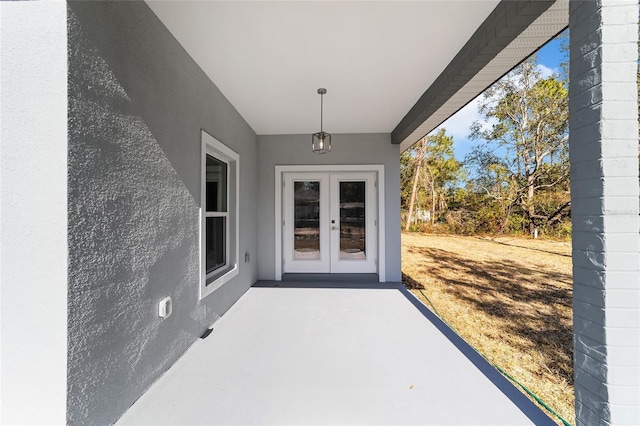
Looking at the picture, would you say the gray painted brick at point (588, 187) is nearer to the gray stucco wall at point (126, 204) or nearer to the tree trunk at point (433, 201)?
the gray stucco wall at point (126, 204)

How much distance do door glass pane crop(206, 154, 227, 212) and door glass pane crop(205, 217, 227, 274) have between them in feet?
0.53

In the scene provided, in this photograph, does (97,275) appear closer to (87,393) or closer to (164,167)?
(87,393)

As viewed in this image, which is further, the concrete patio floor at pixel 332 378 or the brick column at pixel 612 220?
the concrete patio floor at pixel 332 378

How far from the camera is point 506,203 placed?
31.1 feet

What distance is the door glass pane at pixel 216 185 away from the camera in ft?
9.68

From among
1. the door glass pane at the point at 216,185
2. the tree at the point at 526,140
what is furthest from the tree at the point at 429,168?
the door glass pane at the point at 216,185

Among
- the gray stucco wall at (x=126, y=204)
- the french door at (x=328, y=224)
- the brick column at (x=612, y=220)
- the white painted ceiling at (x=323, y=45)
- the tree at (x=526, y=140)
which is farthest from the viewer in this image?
the tree at (x=526, y=140)

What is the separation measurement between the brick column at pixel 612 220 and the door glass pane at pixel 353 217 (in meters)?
Result: 3.56

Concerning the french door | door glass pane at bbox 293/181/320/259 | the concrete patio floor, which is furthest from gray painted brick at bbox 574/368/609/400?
door glass pane at bbox 293/181/320/259

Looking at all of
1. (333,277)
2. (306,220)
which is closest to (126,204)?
(306,220)

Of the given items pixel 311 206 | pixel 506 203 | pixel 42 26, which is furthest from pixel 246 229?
pixel 506 203

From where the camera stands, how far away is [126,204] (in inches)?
60.1

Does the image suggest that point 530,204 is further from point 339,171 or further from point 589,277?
point 589,277

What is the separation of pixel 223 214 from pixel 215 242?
0.38 metres
